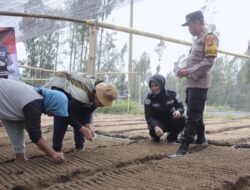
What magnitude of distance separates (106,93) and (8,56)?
1.74 m

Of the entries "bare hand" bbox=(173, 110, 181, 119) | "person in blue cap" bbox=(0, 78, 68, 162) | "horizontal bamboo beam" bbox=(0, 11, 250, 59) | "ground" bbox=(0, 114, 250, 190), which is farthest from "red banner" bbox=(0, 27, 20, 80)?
"bare hand" bbox=(173, 110, 181, 119)

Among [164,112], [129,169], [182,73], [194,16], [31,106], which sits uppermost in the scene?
[194,16]

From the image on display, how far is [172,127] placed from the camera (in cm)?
337

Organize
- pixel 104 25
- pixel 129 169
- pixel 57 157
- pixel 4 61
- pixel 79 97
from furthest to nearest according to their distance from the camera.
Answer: pixel 104 25
pixel 4 61
pixel 79 97
pixel 57 157
pixel 129 169

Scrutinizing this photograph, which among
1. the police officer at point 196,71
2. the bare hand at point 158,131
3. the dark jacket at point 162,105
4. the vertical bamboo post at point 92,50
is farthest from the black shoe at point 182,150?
the vertical bamboo post at point 92,50

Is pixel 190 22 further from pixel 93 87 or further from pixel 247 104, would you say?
pixel 247 104

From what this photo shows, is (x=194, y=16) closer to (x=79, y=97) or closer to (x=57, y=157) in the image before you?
(x=79, y=97)

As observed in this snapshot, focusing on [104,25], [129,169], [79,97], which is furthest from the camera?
[104,25]

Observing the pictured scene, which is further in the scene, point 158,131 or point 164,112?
point 164,112

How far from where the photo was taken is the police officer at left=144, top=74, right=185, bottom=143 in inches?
127

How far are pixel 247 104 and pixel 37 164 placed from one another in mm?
13458

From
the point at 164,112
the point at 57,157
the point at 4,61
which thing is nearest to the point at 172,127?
the point at 164,112

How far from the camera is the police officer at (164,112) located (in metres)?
3.23

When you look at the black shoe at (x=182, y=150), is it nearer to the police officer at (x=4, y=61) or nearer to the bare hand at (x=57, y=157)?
the bare hand at (x=57, y=157)
